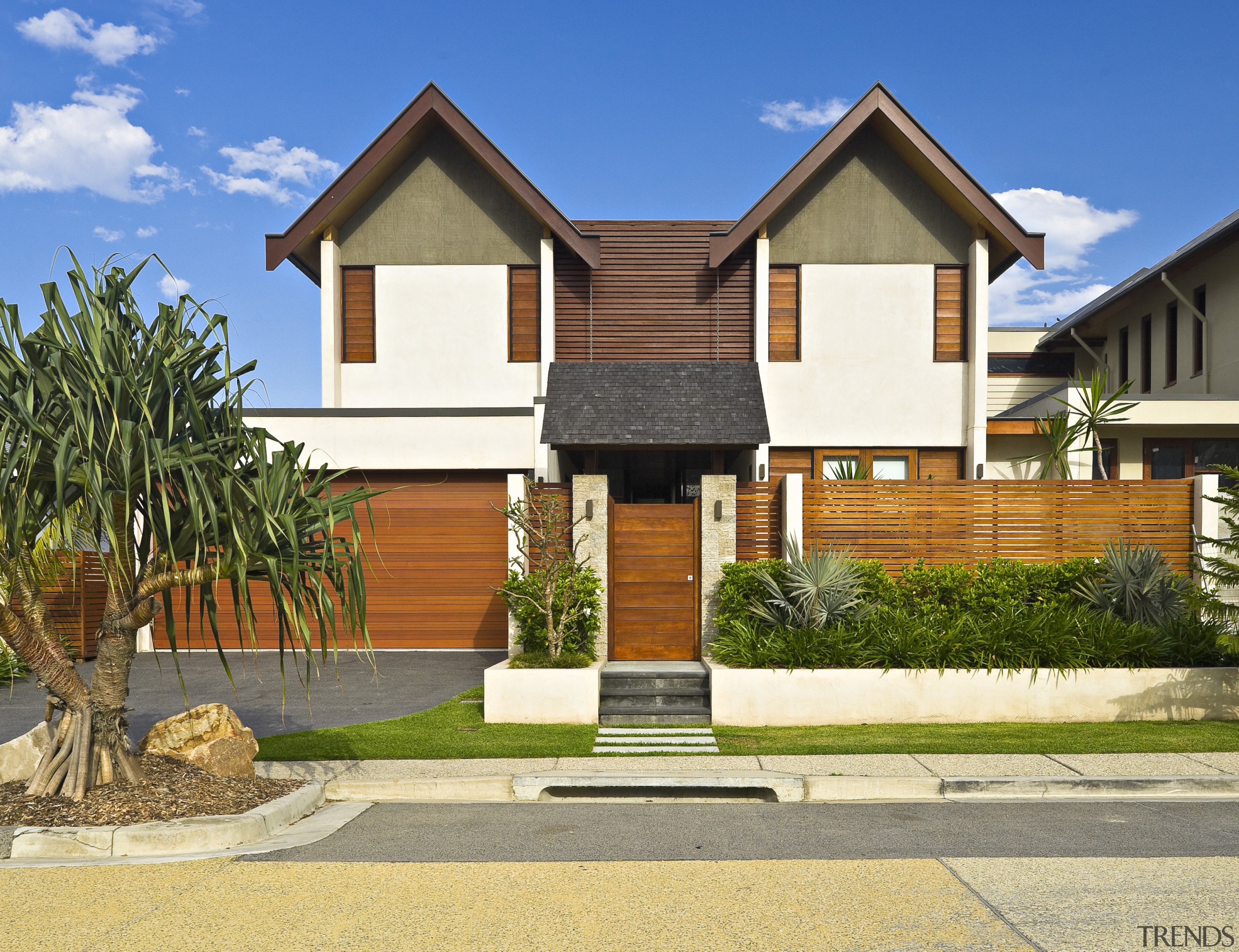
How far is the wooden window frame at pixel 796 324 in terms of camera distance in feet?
56.4

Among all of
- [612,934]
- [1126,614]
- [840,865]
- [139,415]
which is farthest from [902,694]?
[139,415]

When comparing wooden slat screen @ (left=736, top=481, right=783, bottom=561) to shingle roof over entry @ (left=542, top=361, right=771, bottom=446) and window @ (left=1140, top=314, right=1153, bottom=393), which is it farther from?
window @ (left=1140, top=314, right=1153, bottom=393)

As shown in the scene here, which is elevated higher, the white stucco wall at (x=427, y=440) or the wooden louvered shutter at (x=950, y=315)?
the wooden louvered shutter at (x=950, y=315)

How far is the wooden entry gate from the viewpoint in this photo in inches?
504

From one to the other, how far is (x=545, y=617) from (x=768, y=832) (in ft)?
18.2

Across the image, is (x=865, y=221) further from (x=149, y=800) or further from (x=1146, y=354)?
(x=149, y=800)

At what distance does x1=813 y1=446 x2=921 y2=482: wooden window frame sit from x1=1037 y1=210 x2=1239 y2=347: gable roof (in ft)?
24.9

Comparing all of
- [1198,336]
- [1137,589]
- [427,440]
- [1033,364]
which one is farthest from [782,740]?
[1033,364]

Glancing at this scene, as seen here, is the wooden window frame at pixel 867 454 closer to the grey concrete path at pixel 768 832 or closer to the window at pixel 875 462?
the window at pixel 875 462

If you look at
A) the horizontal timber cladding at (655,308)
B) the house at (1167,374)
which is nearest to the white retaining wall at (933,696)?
the house at (1167,374)

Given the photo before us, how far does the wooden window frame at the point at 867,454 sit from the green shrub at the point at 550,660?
6.99 meters

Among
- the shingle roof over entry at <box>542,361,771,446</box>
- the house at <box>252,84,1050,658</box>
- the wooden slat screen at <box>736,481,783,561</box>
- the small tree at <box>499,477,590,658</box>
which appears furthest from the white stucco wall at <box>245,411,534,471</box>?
the wooden slat screen at <box>736,481,783,561</box>

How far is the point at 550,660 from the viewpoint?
1157 cm

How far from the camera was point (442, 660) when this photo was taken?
15.2 m
